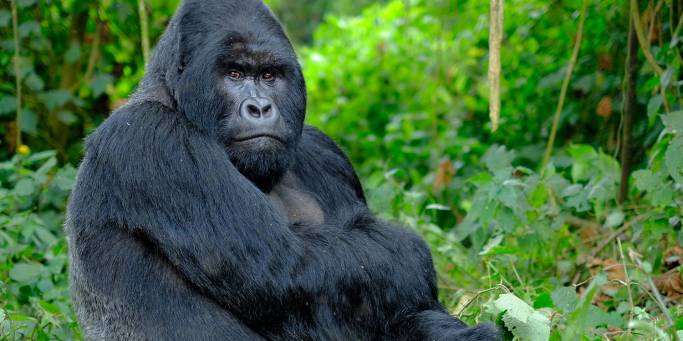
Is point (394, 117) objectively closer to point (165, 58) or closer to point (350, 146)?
point (350, 146)

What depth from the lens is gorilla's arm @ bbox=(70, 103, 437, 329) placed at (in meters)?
3.63

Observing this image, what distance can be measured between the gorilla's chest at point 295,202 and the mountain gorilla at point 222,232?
2.2 inches

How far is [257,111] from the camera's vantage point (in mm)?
3941

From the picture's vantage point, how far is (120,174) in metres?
3.72

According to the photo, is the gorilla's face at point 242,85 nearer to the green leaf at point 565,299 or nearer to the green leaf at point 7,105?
the green leaf at point 565,299

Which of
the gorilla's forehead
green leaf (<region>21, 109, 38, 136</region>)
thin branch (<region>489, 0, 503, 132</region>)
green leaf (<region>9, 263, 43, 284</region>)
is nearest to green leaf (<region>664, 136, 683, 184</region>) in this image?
thin branch (<region>489, 0, 503, 132</region>)

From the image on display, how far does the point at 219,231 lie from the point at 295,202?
0.68m

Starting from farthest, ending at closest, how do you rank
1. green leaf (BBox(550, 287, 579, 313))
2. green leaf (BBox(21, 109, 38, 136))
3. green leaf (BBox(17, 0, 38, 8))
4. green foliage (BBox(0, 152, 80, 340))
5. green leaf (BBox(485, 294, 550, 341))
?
green leaf (BBox(21, 109, 38, 136))
green leaf (BBox(17, 0, 38, 8))
green foliage (BBox(0, 152, 80, 340))
green leaf (BBox(550, 287, 579, 313))
green leaf (BBox(485, 294, 550, 341))

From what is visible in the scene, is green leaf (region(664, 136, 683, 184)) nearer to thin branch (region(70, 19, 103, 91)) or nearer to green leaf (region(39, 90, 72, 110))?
green leaf (region(39, 90, 72, 110))

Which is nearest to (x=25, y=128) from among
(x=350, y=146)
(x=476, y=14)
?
(x=350, y=146)

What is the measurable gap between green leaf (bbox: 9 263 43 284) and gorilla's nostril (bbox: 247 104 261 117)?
6.31 feet

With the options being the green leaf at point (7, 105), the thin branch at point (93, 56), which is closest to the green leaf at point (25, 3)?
the green leaf at point (7, 105)

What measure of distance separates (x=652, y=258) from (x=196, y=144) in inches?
109

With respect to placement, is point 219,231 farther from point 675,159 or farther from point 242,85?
point 675,159
